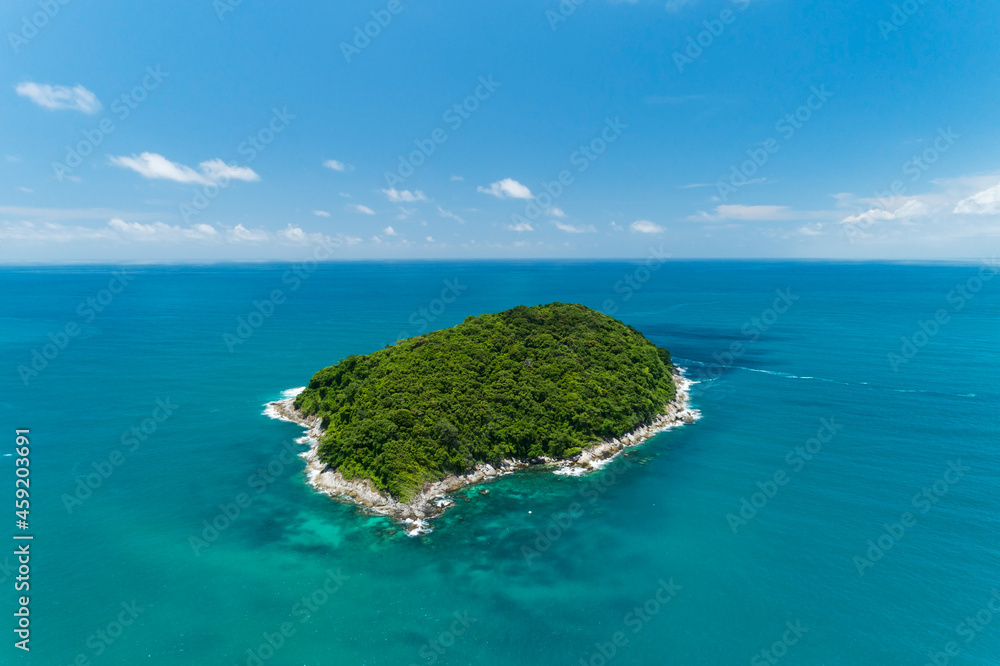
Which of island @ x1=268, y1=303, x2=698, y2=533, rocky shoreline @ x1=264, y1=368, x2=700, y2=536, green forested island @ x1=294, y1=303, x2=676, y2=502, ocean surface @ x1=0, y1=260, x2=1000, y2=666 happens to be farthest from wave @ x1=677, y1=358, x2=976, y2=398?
rocky shoreline @ x1=264, y1=368, x2=700, y2=536

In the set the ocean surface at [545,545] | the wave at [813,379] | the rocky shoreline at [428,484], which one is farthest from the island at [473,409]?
the wave at [813,379]

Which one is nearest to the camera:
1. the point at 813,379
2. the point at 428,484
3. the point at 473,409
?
the point at 428,484

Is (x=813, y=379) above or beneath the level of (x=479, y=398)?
beneath

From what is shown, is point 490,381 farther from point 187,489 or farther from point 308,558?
point 187,489

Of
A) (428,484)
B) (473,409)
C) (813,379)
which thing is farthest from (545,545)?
(813,379)

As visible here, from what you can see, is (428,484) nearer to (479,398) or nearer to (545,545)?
(545,545)

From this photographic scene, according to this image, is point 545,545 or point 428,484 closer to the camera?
point 545,545

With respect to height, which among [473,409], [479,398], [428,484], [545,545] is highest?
[479,398]

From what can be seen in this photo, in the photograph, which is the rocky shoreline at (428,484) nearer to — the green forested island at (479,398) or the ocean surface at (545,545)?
the green forested island at (479,398)
